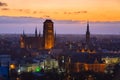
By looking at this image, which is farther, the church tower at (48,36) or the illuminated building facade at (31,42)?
the illuminated building facade at (31,42)

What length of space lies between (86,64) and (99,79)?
17.7 meters

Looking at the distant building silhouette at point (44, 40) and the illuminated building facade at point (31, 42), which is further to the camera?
the illuminated building facade at point (31, 42)

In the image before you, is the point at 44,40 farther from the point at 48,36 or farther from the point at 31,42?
the point at 31,42

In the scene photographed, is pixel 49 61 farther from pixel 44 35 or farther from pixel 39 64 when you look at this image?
pixel 44 35

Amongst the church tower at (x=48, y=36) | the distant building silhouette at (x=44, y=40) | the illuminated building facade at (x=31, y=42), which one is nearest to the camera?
the church tower at (x=48, y=36)

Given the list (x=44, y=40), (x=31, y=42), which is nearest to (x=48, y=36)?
(x=44, y=40)

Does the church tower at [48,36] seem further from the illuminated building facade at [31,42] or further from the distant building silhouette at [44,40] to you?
the illuminated building facade at [31,42]

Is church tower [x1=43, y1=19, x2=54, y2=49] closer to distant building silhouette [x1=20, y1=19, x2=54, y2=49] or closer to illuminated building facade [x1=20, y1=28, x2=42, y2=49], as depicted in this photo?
distant building silhouette [x1=20, y1=19, x2=54, y2=49]

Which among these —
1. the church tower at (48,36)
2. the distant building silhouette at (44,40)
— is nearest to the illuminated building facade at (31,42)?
the distant building silhouette at (44,40)

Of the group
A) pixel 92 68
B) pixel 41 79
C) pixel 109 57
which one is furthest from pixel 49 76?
pixel 109 57

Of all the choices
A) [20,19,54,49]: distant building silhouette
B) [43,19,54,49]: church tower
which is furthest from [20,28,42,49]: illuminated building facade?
[43,19,54,49]: church tower

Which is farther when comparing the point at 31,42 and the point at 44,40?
the point at 31,42

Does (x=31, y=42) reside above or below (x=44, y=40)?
below

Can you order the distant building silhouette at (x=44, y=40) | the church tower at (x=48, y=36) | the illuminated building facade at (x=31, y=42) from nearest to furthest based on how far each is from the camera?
the church tower at (x=48, y=36), the distant building silhouette at (x=44, y=40), the illuminated building facade at (x=31, y=42)
